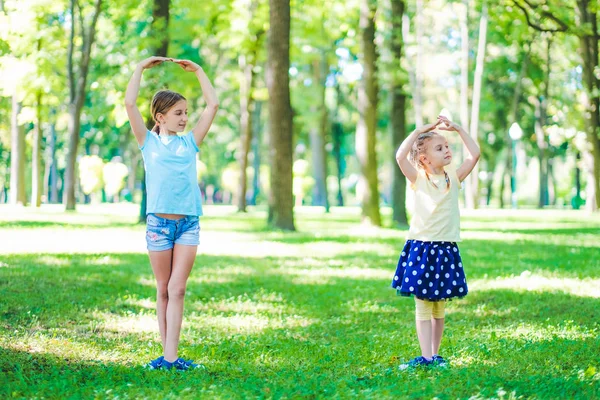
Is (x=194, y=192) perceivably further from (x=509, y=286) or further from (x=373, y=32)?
(x=373, y=32)

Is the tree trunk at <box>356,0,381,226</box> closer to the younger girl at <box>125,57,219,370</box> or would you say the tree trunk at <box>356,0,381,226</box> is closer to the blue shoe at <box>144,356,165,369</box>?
the younger girl at <box>125,57,219,370</box>

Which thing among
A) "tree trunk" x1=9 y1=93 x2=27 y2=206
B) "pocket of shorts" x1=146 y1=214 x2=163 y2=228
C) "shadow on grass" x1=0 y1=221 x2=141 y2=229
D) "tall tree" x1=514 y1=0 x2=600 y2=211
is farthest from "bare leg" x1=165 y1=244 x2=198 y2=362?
"tree trunk" x1=9 y1=93 x2=27 y2=206

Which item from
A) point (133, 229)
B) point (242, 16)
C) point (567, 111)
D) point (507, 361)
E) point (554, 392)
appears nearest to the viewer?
point (554, 392)

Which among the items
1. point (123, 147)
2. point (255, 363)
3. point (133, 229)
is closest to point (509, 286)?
point (255, 363)

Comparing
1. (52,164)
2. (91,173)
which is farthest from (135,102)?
(52,164)

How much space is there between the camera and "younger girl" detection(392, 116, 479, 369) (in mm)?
5996

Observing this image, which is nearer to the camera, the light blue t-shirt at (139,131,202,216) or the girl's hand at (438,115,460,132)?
the light blue t-shirt at (139,131,202,216)

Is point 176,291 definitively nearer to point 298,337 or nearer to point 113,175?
point 298,337

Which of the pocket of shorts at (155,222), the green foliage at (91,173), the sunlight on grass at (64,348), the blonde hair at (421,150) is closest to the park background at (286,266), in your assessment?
the sunlight on grass at (64,348)

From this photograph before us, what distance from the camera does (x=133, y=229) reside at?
20734mm

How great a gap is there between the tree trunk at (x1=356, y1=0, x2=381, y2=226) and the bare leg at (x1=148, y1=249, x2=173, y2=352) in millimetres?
15754

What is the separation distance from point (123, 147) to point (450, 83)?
79.8ft

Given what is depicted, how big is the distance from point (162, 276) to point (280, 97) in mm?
14857

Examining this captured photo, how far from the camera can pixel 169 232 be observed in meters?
5.77
